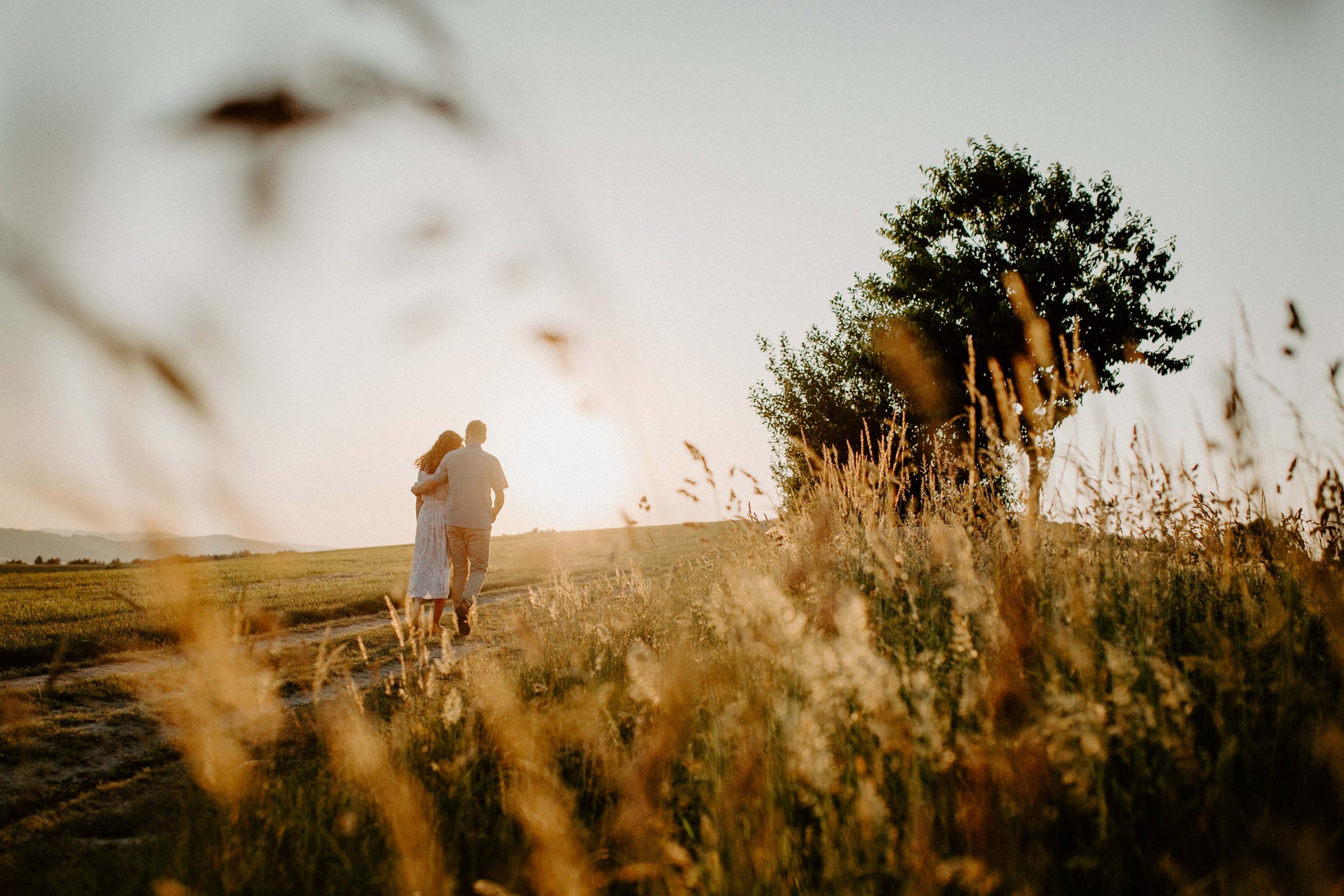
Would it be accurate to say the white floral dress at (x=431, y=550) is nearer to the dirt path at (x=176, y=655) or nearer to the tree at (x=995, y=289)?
the dirt path at (x=176, y=655)

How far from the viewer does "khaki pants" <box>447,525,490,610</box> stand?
826cm

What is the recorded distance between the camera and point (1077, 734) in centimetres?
191

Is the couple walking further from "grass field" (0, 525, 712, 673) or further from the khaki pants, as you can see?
"grass field" (0, 525, 712, 673)

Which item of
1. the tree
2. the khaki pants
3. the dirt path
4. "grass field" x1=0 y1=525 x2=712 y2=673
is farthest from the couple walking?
the tree

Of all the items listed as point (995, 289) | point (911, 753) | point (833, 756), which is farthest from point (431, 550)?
point (995, 289)

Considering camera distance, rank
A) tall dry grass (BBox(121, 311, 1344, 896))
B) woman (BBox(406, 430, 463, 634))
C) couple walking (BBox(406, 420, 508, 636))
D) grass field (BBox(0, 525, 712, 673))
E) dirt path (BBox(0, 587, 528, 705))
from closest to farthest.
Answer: tall dry grass (BBox(121, 311, 1344, 896)), dirt path (BBox(0, 587, 528, 705)), grass field (BBox(0, 525, 712, 673)), couple walking (BBox(406, 420, 508, 636)), woman (BBox(406, 430, 463, 634))

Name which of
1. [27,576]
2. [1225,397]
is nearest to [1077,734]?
[1225,397]

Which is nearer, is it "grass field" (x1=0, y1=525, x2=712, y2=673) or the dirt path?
the dirt path

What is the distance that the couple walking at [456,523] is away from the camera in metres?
8.24

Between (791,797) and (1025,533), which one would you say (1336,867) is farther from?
(1025,533)

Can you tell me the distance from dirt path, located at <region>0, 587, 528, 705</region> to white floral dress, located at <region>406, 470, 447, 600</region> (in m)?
0.96

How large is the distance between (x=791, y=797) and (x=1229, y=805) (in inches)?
51.8

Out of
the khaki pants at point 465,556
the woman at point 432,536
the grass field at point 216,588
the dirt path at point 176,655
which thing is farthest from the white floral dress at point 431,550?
the grass field at point 216,588

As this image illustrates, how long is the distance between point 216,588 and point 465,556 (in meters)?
9.91
